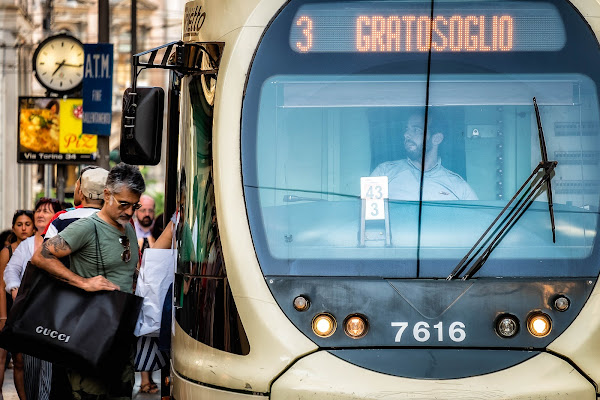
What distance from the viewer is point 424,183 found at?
552cm

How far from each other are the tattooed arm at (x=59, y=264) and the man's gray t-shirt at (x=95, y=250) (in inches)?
1.8

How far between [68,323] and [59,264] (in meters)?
0.32

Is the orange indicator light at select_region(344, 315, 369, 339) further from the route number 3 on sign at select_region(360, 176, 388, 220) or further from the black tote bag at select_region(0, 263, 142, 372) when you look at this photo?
the black tote bag at select_region(0, 263, 142, 372)

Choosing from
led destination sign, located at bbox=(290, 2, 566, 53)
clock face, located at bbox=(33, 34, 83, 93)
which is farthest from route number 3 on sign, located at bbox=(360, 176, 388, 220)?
clock face, located at bbox=(33, 34, 83, 93)

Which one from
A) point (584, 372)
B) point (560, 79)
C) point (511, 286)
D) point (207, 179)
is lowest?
point (584, 372)

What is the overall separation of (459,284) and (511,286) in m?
0.23

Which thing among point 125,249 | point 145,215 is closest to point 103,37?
point 145,215

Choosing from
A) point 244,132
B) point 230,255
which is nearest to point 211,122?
point 244,132

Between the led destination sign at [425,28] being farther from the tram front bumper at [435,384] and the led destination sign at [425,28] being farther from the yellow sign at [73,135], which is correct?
the yellow sign at [73,135]

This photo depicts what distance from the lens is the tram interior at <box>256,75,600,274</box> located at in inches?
215

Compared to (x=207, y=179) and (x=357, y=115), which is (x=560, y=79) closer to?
(x=357, y=115)

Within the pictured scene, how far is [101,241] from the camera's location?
6750 millimetres

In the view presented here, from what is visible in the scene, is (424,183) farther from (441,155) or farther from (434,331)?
(434,331)

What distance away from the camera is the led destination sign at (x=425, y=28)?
18.5ft
